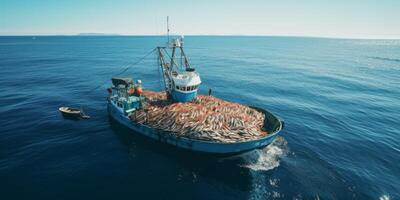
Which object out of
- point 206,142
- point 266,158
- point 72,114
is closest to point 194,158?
point 206,142

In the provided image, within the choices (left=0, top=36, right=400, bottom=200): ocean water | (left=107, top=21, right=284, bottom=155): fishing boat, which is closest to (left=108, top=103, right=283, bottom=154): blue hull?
(left=107, top=21, right=284, bottom=155): fishing boat

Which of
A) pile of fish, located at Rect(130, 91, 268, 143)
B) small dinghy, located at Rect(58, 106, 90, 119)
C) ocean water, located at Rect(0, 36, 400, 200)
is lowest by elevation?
ocean water, located at Rect(0, 36, 400, 200)

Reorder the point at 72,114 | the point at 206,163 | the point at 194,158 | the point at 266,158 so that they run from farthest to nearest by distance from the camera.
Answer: the point at 72,114, the point at 266,158, the point at 194,158, the point at 206,163

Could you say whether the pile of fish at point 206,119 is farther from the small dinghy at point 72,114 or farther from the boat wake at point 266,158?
the small dinghy at point 72,114

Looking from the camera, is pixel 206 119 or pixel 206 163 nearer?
pixel 206 119

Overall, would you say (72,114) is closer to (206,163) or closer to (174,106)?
(174,106)

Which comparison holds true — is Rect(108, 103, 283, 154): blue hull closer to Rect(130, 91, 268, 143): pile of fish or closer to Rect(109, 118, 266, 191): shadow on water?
Rect(130, 91, 268, 143): pile of fish
